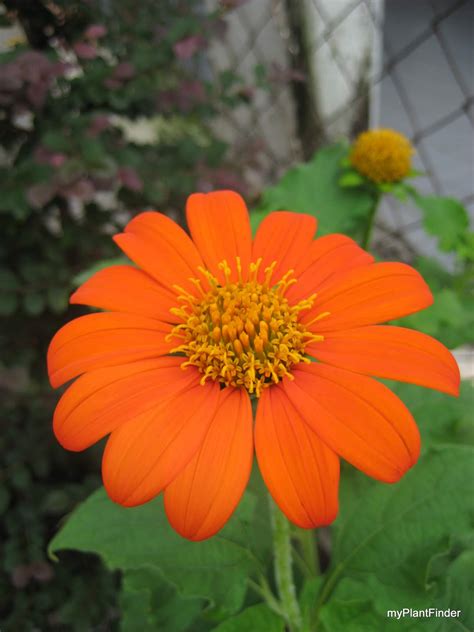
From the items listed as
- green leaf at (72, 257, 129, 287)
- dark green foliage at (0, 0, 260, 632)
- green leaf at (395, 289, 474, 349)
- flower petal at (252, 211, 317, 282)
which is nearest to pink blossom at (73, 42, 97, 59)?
dark green foliage at (0, 0, 260, 632)

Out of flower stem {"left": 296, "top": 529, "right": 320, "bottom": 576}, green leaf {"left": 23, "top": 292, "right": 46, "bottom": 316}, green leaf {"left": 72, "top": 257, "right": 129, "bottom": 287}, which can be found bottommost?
flower stem {"left": 296, "top": 529, "right": 320, "bottom": 576}

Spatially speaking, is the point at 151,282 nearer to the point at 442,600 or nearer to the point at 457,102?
the point at 442,600

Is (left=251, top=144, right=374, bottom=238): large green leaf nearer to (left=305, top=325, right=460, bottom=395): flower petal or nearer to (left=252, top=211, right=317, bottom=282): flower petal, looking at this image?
(left=252, top=211, right=317, bottom=282): flower petal

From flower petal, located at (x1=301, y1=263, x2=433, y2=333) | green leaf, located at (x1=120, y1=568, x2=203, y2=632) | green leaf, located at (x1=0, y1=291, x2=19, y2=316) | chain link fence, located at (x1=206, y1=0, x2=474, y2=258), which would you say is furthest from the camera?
chain link fence, located at (x1=206, y1=0, x2=474, y2=258)

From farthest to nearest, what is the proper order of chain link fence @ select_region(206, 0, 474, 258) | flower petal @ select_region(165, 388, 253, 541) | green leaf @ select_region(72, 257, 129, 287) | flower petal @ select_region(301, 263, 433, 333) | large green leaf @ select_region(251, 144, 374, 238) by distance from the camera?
chain link fence @ select_region(206, 0, 474, 258)
large green leaf @ select_region(251, 144, 374, 238)
green leaf @ select_region(72, 257, 129, 287)
flower petal @ select_region(301, 263, 433, 333)
flower petal @ select_region(165, 388, 253, 541)

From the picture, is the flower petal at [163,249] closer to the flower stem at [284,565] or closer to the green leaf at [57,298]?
the flower stem at [284,565]

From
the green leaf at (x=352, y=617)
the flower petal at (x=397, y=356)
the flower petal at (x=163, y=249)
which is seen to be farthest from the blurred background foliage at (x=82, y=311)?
the flower petal at (x=163, y=249)
